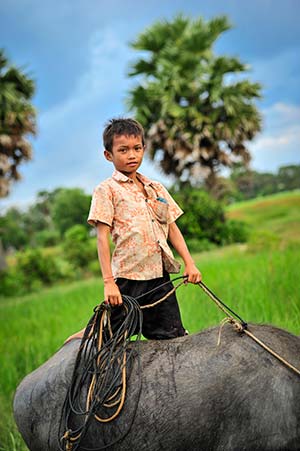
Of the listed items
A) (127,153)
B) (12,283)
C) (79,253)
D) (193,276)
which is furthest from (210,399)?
(79,253)

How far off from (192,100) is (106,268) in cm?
1875

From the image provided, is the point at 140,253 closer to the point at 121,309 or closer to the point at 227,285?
the point at 121,309

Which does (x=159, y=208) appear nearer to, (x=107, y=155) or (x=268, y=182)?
(x=107, y=155)

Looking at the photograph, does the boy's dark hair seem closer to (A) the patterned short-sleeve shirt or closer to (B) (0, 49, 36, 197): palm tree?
(A) the patterned short-sleeve shirt

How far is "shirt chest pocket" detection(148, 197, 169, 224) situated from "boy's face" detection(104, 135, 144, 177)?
8.5 inches

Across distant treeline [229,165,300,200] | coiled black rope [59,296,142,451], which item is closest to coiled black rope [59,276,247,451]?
coiled black rope [59,296,142,451]

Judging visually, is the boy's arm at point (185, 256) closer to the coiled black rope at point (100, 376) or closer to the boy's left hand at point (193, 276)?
the boy's left hand at point (193, 276)

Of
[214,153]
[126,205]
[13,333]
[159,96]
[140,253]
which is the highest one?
[159,96]

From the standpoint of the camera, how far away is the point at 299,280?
5371mm

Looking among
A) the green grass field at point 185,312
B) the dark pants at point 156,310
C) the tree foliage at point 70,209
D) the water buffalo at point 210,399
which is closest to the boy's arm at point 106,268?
the dark pants at point 156,310

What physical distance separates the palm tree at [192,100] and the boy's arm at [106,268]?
57.0 ft

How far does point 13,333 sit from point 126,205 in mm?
7203

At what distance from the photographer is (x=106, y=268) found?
8.48ft

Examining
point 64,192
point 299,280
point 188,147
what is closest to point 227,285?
point 299,280
